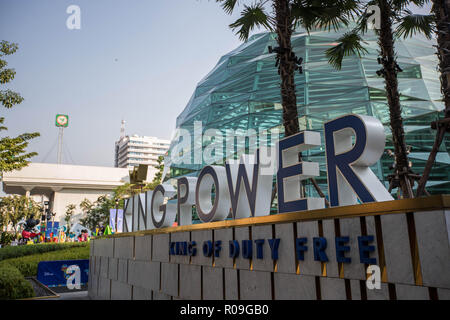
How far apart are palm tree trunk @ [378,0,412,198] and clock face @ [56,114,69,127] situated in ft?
381

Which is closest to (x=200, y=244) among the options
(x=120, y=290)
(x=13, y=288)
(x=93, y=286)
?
(x=120, y=290)

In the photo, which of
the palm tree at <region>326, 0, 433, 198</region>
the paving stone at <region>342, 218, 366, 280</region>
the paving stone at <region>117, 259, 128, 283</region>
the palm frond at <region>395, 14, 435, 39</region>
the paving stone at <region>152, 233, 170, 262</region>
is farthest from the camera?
the paving stone at <region>117, 259, 128, 283</region>

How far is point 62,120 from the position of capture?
11231cm

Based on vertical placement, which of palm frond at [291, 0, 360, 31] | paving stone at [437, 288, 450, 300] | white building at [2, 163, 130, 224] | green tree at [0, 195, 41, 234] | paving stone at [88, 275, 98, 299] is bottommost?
paving stone at [88, 275, 98, 299]

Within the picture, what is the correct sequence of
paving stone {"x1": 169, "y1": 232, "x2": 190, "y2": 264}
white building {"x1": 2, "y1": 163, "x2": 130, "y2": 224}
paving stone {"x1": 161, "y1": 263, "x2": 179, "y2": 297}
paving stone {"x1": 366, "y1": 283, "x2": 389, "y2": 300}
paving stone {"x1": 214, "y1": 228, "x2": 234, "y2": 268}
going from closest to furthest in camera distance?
paving stone {"x1": 366, "y1": 283, "x2": 389, "y2": 300} → paving stone {"x1": 214, "y1": 228, "x2": 234, "y2": 268} → paving stone {"x1": 169, "y1": 232, "x2": 190, "y2": 264} → paving stone {"x1": 161, "y1": 263, "x2": 179, "y2": 297} → white building {"x1": 2, "y1": 163, "x2": 130, "y2": 224}

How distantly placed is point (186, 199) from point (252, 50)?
21787mm

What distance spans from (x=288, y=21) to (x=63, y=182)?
84976 mm

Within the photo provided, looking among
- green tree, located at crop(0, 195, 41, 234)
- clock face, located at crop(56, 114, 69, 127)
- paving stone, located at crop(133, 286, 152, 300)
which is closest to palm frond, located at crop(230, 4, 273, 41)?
paving stone, located at crop(133, 286, 152, 300)

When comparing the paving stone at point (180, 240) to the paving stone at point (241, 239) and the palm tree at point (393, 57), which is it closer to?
the paving stone at point (241, 239)

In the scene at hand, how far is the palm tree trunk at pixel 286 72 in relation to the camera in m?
7.95

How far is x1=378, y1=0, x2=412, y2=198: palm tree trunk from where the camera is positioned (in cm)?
864

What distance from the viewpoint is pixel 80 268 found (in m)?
19.5

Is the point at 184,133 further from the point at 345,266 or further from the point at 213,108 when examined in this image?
the point at 345,266

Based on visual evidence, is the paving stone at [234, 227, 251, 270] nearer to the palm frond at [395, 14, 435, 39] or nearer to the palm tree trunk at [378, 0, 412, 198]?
the palm tree trunk at [378, 0, 412, 198]
